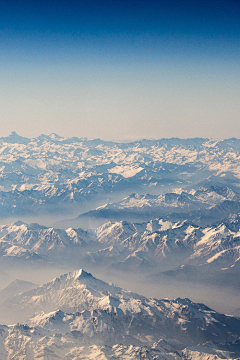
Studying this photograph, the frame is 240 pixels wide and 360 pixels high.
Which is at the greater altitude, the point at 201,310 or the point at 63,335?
the point at 63,335

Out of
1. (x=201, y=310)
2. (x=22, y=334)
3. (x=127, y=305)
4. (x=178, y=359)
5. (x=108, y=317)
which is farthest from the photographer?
(x=201, y=310)

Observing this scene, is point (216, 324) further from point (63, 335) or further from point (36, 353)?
point (36, 353)

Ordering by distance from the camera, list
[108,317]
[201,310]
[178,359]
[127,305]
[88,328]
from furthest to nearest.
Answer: [201,310], [127,305], [108,317], [88,328], [178,359]

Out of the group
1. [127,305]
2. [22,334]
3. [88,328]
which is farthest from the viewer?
[127,305]

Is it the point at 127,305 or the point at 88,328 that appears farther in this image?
the point at 127,305

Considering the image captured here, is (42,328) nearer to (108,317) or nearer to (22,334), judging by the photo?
(22,334)

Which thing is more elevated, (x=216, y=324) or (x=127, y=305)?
(x=127, y=305)

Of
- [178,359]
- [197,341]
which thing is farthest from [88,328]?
[197,341]

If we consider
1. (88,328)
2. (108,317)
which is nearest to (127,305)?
(108,317)

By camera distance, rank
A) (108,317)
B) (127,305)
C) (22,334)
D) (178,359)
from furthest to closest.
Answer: (127,305) → (108,317) → (22,334) → (178,359)
